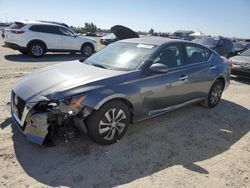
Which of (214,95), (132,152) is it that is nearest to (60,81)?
(132,152)

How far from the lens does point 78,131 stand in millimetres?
4438

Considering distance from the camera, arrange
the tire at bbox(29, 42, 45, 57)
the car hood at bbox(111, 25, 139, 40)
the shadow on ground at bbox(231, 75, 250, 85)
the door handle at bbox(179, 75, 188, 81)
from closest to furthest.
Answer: the door handle at bbox(179, 75, 188, 81), the shadow on ground at bbox(231, 75, 250, 85), the car hood at bbox(111, 25, 139, 40), the tire at bbox(29, 42, 45, 57)

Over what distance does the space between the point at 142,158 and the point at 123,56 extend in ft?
6.35

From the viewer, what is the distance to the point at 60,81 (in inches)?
169

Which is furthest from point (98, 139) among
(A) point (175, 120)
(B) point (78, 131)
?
(A) point (175, 120)

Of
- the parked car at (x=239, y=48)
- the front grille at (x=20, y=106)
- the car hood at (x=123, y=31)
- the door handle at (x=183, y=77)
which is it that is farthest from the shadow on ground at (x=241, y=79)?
the front grille at (x=20, y=106)

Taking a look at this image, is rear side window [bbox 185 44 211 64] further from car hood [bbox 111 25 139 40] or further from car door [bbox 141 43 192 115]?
car hood [bbox 111 25 139 40]

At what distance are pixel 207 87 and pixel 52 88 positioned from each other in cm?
363

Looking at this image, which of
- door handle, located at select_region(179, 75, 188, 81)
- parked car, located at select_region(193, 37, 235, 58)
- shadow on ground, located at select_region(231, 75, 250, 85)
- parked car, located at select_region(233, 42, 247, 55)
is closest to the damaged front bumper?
door handle, located at select_region(179, 75, 188, 81)

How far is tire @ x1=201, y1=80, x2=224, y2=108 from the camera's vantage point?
21.5 ft

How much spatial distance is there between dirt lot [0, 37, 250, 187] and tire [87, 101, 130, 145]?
0.15 m

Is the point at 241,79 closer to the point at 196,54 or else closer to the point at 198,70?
the point at 196,54

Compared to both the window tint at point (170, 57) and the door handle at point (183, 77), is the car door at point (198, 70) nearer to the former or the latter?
the door handle at point (183, 77)

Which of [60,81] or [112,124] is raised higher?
[60,81]
